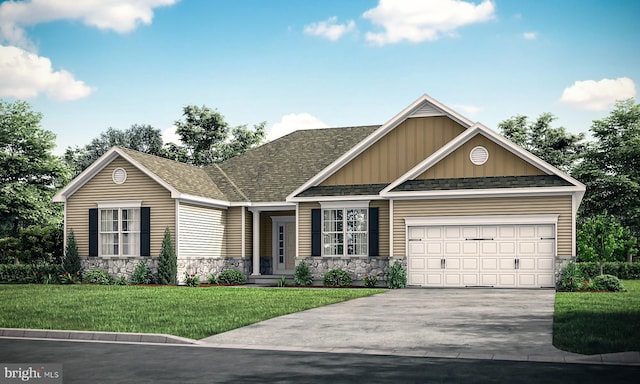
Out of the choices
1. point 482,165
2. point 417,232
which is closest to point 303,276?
point 417,232

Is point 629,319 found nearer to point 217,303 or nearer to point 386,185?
point 217,303

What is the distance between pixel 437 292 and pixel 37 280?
56.4ft

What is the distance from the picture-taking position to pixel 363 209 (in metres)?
29.7

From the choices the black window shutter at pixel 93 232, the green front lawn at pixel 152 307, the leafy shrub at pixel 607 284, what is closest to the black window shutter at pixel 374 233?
the green front lawn at pixel 152 307

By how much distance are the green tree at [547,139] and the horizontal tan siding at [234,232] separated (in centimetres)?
2520

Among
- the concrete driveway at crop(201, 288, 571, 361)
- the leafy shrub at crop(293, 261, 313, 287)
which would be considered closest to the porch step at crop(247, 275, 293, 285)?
the leafy shrub at crop(293, 261, 313, 287)

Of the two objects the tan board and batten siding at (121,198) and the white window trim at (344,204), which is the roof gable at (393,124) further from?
the tan board and batten siding at (121,198)

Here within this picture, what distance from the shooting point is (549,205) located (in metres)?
26.5

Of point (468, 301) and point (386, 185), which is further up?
point (386, 185)

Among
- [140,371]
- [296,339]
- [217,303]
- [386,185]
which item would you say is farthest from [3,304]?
[386,185]

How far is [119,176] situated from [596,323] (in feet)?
70.3

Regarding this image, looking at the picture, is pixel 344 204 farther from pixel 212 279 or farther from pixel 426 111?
pixel 212 279

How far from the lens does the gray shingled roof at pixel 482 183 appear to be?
26.4m

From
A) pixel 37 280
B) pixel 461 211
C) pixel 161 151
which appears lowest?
pixel 37 280
